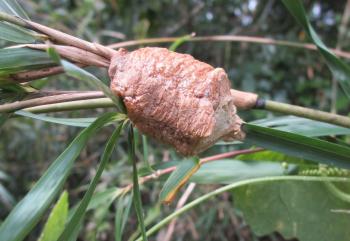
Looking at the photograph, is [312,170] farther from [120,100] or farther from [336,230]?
[120,100]

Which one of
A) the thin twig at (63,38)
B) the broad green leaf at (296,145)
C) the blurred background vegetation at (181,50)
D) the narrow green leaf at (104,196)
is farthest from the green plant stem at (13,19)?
the blurred background vegetation at (181,50)

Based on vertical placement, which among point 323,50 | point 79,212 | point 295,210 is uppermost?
point 323,50

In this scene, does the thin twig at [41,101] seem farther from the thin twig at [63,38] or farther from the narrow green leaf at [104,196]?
the narrow green leaf at [104,196]

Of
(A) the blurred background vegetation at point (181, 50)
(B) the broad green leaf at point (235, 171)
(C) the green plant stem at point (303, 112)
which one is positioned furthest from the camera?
(A) the blurred background vegetation at point (181, 50)

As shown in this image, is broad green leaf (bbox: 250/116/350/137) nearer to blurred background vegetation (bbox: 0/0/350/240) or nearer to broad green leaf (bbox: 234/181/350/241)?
broad green leaf (bbox: 234/181/350/241)

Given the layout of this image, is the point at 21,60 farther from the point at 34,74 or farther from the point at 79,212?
the point at 79,212

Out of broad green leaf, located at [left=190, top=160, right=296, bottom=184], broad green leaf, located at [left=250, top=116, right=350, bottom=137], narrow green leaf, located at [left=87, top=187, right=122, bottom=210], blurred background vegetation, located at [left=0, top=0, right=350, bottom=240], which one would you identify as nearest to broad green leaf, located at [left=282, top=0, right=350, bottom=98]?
broad green leaf, located at [left=250, top=116, right=350, bottom=137]

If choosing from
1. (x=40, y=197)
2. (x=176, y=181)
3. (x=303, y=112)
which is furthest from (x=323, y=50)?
(x=40, y=197)
